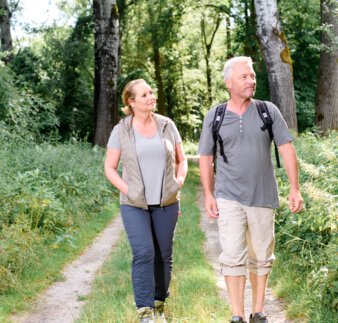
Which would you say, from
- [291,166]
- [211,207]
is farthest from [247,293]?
[291,166]

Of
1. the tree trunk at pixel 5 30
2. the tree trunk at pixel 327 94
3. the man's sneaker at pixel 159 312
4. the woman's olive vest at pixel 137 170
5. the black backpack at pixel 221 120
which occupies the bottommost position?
the man's sneaker at pixel 159 312

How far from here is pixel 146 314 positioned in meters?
5.05

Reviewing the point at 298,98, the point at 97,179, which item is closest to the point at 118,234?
the point at 97,179

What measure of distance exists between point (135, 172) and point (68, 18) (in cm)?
4359

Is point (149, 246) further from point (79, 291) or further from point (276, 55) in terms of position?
point (276, 55)

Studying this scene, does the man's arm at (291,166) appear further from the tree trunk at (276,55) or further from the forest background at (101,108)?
the tree trunk at (276,55)

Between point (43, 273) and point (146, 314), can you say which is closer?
point (146, 314)

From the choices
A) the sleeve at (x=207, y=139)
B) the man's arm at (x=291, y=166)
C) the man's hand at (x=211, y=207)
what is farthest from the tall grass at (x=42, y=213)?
the man's arm at (x=291, y=166)

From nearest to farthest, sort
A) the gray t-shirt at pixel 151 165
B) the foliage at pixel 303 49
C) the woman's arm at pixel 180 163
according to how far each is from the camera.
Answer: the gray t-shirt at pixel 151 165 → the woman's arm at pixel 180 163 → the foliage at pixel 303 49

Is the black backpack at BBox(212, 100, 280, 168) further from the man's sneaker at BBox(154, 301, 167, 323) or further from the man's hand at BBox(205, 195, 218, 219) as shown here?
the man's sneaker at BBox(154, 301, 167, 323)

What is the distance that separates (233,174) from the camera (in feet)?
16.0

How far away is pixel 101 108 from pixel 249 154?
15.3 metres

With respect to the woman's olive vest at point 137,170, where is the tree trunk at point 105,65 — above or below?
above

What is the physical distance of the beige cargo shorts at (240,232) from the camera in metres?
4.89
